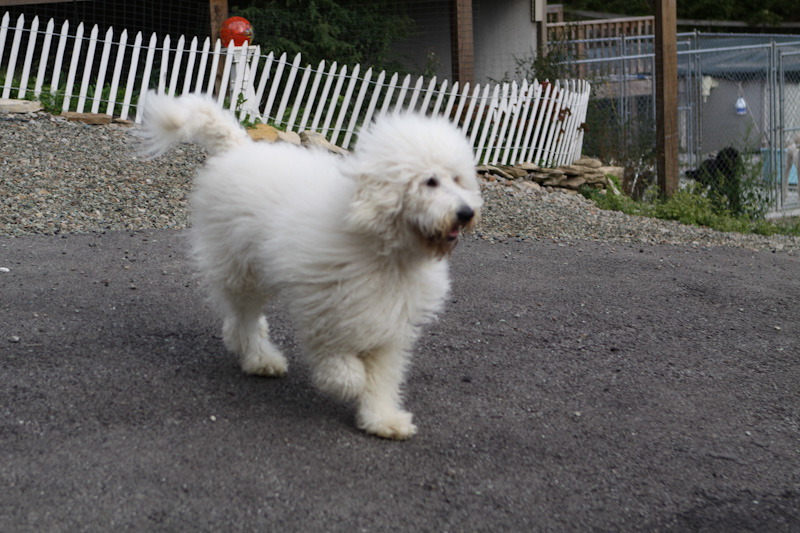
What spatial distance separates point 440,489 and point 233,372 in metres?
1.49

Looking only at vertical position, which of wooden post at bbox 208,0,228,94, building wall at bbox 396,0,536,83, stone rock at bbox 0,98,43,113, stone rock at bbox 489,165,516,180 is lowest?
stone rock at bbox 489,165,516,180

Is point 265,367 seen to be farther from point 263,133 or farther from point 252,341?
point 263,133

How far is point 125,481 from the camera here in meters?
3.08

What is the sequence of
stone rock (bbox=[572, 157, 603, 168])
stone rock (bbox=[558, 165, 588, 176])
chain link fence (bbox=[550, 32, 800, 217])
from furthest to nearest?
stone rock (bbox=[572, 157, 603, 168]) → chain link fence (bbox=[550, 32, 800, 217]) → stone rock (bbox=[558, 165, 588, 176])

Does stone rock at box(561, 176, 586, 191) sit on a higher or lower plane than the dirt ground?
higher

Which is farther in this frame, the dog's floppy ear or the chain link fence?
the chain link fence

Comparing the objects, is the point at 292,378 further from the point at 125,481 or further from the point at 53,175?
the point at 53,175

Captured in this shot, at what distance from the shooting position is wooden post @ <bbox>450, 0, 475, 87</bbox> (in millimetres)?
12109

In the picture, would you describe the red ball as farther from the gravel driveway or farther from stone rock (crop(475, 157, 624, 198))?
the gravel driveway

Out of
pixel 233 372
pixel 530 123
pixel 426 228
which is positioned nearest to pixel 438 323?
pixel 233 372

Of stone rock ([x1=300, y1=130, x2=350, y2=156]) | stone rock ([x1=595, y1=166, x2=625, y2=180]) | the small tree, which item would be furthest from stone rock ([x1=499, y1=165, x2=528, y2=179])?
the small tree

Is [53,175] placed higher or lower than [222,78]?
lower

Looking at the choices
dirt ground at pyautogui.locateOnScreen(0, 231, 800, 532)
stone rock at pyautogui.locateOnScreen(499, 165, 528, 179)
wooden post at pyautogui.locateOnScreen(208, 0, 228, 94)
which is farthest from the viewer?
stone rock at pyautogui.locateOnScreen(499, 165, 528, 179)

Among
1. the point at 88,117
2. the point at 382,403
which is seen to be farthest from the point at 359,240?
the point at 88,117
